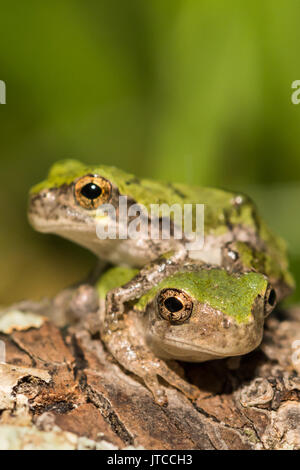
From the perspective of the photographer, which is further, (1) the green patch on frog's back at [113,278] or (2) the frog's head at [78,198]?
(1) the green patch on frog's back at [113,278]

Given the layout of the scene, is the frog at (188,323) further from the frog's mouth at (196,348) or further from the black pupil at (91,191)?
the black pupil at (91,191)

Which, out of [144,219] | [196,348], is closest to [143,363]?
[196,348]

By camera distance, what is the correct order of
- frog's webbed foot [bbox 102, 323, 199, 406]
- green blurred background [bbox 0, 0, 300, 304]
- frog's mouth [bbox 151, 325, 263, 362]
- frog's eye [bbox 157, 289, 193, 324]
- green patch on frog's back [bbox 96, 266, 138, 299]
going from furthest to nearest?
1. green blurred background [bbox 0, 0, 300, 304]
2. green patch on frog's back [bbox 96, 266, 138, 299]
3. frog's webbed foot [bbox 102, 323, 199, 406]
4. frog's eye [bbox 157, 289, 193, 324]
5. frog's mouth [bbox 151, 325, 263, 362]

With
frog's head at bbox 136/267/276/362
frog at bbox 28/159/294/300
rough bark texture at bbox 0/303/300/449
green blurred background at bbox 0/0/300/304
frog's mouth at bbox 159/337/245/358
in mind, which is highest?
green blurred background at bbox 0/0/300/304

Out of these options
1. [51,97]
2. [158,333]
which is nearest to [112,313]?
[158,333]

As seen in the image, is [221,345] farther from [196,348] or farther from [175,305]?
[175,305]

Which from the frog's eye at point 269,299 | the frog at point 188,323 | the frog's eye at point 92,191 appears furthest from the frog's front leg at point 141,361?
the frog's eye at point 92,191

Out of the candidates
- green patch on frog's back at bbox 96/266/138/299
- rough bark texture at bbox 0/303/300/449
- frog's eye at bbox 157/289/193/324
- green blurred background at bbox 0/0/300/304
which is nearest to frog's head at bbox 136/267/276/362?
frog's eye at bbox 157/289/193/324

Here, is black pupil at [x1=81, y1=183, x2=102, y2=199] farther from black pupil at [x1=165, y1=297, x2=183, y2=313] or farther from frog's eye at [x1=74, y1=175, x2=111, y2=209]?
black pupil at [x1=165, y1=297, x2=183, y2=313]
